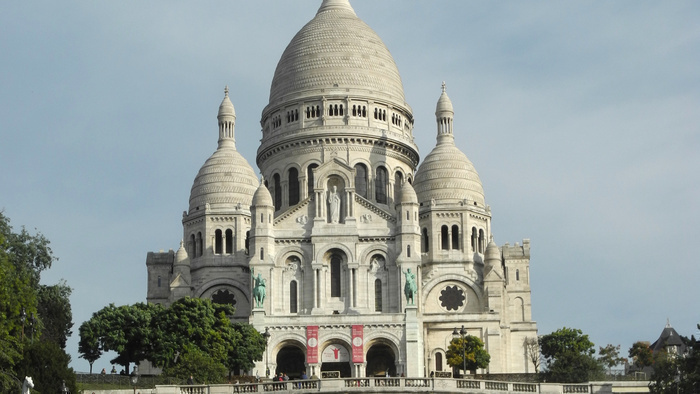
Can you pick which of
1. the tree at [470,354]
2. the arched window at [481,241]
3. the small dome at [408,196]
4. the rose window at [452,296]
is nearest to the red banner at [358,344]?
the tree at [470,354]

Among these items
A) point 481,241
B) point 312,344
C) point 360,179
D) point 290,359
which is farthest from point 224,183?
point 312,344

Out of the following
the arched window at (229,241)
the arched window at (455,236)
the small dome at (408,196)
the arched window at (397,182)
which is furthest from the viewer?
the arched window at (397,182)

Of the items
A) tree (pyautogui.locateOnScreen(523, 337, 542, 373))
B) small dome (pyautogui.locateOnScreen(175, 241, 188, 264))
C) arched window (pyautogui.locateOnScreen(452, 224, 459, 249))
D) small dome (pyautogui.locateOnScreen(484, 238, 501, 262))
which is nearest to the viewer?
tree (pyautogui.locateOnScreen(523, 337, 542, 373))

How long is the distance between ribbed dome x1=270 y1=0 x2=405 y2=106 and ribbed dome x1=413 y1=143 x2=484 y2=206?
7.10 m

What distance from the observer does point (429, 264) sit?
390 ft

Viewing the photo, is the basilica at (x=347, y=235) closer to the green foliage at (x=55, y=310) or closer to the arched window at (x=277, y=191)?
the arched window at (x=277, y=191)

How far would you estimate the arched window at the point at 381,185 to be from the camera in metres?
123

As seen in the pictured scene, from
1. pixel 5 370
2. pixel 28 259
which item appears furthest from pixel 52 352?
pixel 28 259

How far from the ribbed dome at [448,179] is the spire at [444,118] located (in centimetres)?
213

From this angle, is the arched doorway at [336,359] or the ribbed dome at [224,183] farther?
the ribbed dome at [224,183]

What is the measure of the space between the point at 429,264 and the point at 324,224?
10.7 m

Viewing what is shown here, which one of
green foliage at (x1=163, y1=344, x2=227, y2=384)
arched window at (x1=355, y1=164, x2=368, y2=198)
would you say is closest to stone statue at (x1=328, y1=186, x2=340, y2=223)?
arched window at (x1=355, y1=164, x2=368, y2=198)

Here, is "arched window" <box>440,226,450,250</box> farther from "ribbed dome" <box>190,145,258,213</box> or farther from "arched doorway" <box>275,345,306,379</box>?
"arched doorway" <box>275,345,306,379</box>

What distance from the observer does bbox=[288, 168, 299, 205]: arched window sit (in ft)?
402
